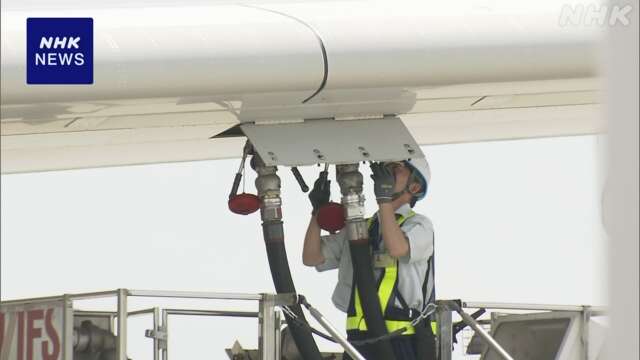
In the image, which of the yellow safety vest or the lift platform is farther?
the yellow safety vest

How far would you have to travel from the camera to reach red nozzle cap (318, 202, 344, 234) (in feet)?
19.9

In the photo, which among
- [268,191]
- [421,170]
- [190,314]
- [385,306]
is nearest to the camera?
[190,314]

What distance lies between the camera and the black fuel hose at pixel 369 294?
19.6 ft

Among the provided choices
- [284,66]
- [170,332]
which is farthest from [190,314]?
[284,66]

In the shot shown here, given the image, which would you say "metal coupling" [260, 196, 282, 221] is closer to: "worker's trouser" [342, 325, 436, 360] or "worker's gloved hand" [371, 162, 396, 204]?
"worker's gloved hand" [371, 162, 396, 204]

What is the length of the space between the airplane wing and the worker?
1.34 feet

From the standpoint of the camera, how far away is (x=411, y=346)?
615 centimetres

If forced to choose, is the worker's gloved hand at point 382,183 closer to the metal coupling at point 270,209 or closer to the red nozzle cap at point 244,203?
the metal coupling at point 270,209

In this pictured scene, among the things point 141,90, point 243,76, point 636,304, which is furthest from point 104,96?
point 636,304

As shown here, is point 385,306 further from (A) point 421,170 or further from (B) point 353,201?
(A) point 421,170

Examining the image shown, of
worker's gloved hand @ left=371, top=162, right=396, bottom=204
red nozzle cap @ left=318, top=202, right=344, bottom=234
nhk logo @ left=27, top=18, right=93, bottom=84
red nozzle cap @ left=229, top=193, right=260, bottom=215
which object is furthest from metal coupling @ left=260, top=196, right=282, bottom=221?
nhk logo @ left=27, top=18, right=93, bottom=84

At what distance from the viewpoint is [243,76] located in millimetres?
5484

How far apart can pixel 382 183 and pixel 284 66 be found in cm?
90

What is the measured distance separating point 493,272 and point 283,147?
5232 mm
